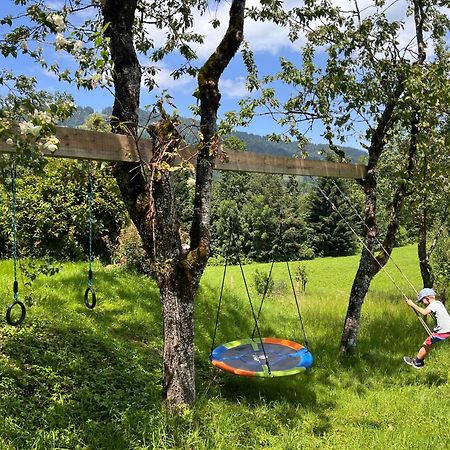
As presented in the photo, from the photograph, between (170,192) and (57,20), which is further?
(170,192)

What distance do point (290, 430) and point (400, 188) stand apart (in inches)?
179

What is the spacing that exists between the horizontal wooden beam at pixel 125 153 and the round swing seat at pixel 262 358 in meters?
2.32

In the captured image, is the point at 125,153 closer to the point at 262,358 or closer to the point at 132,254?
the point at 262,358

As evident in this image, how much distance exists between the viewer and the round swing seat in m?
5.48

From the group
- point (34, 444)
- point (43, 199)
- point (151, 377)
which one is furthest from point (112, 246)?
point (34, 444)

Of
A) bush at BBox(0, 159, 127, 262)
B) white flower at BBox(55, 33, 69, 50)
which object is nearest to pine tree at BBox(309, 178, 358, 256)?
bush at BBox(0, 159, 127, 262)

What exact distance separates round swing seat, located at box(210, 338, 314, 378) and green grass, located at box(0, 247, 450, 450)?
396 millimetres

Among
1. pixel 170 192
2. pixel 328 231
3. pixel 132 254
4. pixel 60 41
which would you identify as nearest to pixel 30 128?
pixel 60 41

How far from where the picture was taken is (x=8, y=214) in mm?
11461

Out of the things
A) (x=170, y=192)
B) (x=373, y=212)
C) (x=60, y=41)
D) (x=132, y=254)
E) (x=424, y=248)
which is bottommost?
(x=132, y=254)

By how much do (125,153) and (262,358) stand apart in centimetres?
364

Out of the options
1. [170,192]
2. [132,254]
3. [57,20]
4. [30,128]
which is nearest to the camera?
[30,128]

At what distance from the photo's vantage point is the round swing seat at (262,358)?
5.48 metres

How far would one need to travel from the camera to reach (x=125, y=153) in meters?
4.09
